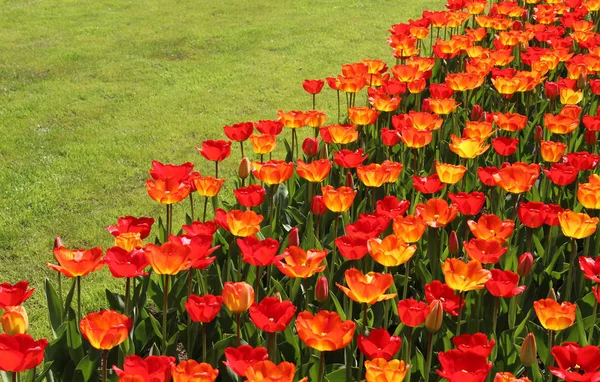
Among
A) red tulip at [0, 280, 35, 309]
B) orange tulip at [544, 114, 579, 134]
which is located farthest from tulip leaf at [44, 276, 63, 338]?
orange tulip at [544, 114, 579, 134]

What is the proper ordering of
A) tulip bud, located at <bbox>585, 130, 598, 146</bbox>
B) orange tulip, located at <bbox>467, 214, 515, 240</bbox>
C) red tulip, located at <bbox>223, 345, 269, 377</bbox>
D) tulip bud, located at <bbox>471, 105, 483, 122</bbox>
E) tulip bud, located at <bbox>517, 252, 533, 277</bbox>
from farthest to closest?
tulip bud, located at <bbox>471, 105, 483, 122</bbox>, tulip bud, located at <bbox>585, 130, 598, 146</bbox>, orange tulip, located at <bbox>467, 214, 515, 240</bbox>, tulip bud, located at <bbox>517, 252, 533, 277</bbox>, red tulip, located at <bbox>223, 345, 269, 377</bbox>

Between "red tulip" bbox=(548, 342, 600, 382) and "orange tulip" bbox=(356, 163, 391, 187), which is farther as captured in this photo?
"orange tulip" bbox=(356, 163, 391, 187)

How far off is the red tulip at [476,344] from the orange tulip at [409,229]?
0.65 m

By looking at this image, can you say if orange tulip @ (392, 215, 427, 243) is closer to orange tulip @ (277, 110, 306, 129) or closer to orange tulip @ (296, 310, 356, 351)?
orange tulip @ (296, 310, 356, 351)

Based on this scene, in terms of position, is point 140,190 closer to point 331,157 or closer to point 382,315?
point 331,157

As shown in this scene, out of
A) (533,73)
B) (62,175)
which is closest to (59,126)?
(62,175)

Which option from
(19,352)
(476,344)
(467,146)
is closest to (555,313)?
(476,344)

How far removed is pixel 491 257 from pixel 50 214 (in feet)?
11.5

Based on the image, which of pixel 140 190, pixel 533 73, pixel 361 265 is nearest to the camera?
pixel 361 265

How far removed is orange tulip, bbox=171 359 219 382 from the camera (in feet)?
7.37

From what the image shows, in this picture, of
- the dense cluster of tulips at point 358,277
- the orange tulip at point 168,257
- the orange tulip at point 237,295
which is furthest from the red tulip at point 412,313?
the orange tulip at point 168,257

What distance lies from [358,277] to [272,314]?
0.34 m

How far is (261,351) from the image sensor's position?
2363 mm

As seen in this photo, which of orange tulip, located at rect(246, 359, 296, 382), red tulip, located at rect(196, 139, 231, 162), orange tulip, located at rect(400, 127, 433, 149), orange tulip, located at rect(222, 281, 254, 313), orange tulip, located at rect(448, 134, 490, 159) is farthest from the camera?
orange tulip, located at rect(400, 127, 433, 149)
